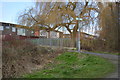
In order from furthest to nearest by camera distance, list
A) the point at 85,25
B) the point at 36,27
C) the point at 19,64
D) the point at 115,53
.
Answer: the point at 36,27, the point at 85,25, the point at 115,53, the point at 19,64

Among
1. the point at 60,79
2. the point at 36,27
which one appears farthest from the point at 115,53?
the point at 36,27

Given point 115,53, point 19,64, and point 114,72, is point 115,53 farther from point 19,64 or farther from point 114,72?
point 19,64

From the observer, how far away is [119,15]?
23.8 feet

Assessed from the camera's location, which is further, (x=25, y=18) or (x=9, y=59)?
(x=25, y=18)

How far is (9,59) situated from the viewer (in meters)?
6.34

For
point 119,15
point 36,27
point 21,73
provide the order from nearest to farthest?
1. point 21,73
2. point 119,15
3. point 36,27

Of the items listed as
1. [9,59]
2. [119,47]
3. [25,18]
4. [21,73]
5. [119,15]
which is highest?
[25,18]

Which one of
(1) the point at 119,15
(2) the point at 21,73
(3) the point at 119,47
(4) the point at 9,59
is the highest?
(1) the point at 119,15

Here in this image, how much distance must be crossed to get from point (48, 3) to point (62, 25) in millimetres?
3593

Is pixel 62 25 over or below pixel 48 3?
below

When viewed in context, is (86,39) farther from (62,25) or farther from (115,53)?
(115,53)

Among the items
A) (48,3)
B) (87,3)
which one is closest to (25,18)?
(48,3)

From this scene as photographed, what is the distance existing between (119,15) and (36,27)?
16.9 metres

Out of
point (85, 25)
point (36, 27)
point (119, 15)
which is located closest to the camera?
point (119, 15)
